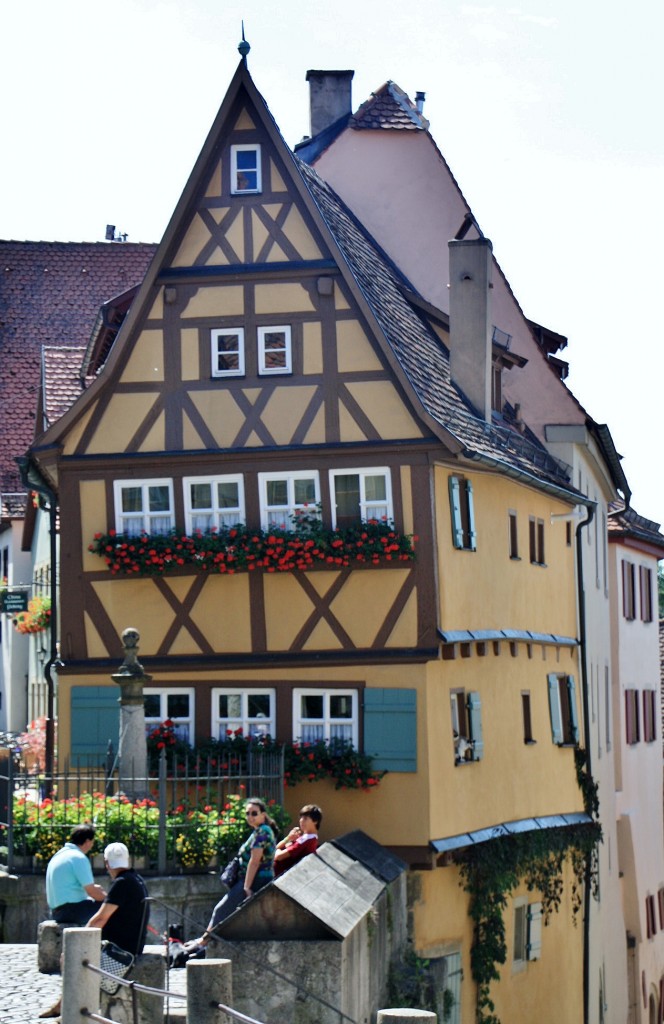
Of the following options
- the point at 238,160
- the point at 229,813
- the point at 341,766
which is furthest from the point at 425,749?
the point at 238,160

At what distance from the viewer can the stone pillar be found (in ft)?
72.4

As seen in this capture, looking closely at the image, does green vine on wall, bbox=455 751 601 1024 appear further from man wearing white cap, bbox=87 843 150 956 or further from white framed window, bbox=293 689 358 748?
man wearing white cap, bbox=87 843 150 956

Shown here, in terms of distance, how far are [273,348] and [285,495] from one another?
1.88 meters

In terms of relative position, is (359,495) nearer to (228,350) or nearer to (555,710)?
(228,350)

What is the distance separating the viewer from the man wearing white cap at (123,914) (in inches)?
603

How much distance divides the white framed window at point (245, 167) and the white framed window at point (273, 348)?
1.81 m

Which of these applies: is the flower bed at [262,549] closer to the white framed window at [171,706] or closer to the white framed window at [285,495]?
the white framed window at [285,495]

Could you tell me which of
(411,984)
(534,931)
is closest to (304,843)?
(411,984)

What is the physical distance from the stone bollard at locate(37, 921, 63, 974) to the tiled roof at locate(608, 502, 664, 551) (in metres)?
22.8

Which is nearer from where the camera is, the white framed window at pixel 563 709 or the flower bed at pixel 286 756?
the flower bed at pixel 286 756

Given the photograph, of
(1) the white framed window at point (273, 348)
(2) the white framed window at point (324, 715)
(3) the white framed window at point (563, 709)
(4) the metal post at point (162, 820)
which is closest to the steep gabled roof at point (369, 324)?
(1) the white framed window at point (273, 348)

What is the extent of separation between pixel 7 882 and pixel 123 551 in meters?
4.93

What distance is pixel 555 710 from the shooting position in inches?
1155

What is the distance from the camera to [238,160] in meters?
24.9
